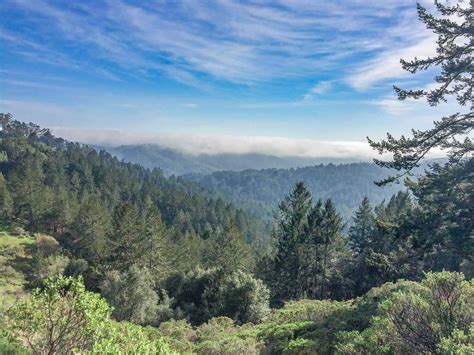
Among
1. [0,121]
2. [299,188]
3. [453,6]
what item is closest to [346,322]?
[453,6]

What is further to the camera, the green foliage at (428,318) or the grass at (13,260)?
the grass at (13,260)

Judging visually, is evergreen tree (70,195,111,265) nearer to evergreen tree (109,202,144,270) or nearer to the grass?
the grass

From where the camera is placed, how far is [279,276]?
169ft

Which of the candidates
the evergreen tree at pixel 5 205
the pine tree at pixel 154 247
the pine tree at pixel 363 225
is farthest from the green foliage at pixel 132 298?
the evergreen tree at pixel 5 205

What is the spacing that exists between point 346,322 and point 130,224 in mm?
39841

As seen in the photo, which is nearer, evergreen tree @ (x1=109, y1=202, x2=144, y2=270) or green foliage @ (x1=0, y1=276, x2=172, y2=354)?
green foliage @ (x1=0, y1=276, x2=172, y2=354)

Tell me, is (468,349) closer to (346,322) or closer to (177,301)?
(346,322)

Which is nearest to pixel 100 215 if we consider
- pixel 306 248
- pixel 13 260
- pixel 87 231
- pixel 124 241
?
pixel 87 231

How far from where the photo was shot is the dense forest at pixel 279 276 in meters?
8.42

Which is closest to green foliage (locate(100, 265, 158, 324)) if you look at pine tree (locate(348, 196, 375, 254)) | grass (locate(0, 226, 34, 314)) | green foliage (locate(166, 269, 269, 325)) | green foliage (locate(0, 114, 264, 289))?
green foliage (locate(166, 269, 269, 325))

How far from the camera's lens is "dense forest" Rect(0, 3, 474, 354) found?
8422 millimetres

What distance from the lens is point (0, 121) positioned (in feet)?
557

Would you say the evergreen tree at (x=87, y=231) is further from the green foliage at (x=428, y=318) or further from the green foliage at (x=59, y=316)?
the green foliage at (x=428, y=318)

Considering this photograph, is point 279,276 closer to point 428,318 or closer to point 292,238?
point 292,238
